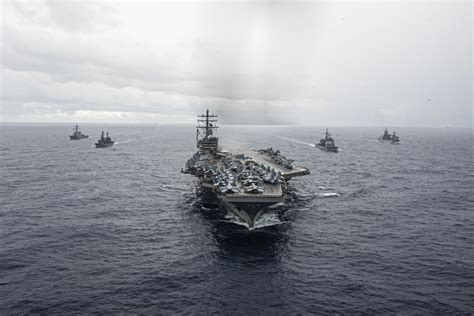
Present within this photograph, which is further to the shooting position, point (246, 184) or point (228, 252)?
point (246, 184)

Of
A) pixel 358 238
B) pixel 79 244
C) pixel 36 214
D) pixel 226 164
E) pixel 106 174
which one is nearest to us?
pixel 79 244

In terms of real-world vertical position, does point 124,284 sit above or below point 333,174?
below

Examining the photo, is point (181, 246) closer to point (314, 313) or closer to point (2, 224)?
point (314, 313)

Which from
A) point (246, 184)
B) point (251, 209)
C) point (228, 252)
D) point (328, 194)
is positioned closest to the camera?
point (228, 252)

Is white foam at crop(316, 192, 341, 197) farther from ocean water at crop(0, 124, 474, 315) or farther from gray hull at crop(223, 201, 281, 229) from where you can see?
gray hull at crop(223, 201, 281, 229)

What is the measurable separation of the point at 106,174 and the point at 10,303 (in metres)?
57.2

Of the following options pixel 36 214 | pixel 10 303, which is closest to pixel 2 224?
pixel 36 214

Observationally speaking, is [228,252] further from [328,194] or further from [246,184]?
[328,194]

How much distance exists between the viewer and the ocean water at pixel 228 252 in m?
26.0

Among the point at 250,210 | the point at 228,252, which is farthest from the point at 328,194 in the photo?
the point at 228,252

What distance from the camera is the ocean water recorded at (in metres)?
26.0

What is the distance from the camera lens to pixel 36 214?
1844 inches

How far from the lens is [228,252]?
114 ft

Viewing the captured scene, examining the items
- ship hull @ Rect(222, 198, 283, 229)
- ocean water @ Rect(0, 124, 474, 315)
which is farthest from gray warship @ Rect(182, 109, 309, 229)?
ocean water @ Rect(0, 124, 474, 315)
